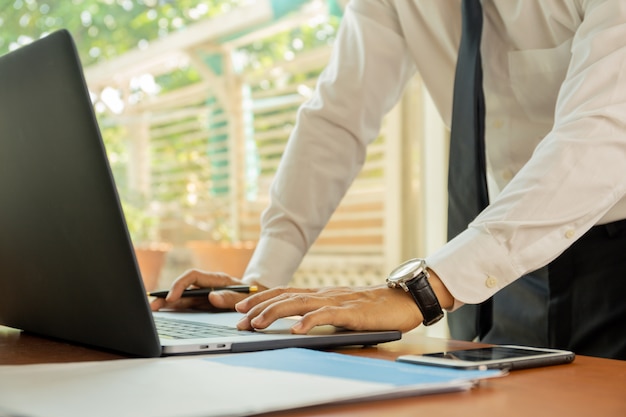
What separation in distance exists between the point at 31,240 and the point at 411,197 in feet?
10.7

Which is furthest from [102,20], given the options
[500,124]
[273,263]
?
[500,124]

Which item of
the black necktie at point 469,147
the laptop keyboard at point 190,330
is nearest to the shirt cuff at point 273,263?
the black necktie at point 469,147

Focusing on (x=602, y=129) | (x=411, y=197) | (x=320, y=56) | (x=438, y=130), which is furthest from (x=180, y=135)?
(x=602, y=129)

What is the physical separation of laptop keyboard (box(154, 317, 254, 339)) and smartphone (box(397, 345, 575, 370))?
A: 0.23 metres

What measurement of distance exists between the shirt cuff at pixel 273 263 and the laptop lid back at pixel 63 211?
652 millimetres

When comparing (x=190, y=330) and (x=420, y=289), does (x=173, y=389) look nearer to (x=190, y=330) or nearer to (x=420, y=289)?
(x=190, y=330)

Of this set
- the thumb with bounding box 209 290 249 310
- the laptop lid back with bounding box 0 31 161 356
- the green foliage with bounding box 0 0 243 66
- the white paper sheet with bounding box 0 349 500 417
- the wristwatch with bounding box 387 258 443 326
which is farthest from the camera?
the green foliage with bounding box 0 0 243 66

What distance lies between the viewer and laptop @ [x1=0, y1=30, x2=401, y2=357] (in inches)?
28.7

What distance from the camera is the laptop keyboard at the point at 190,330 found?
0.91m

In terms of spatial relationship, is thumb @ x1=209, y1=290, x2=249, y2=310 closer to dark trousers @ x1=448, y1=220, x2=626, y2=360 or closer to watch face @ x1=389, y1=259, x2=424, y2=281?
watch face @ x1=389, y1=259, x2=424, y2=281

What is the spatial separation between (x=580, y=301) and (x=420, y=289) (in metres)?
0.43

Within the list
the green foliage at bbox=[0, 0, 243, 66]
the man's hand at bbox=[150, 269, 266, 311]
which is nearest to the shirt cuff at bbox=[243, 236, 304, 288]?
the man's hand at bbox=[150, 269, 266, 311]

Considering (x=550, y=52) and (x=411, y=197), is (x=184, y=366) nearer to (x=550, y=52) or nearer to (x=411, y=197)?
(x=550, y=52)

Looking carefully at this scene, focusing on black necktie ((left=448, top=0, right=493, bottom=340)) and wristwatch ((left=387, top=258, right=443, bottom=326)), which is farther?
black necktie ((left=448, top=0, right=493, bottom=340))
